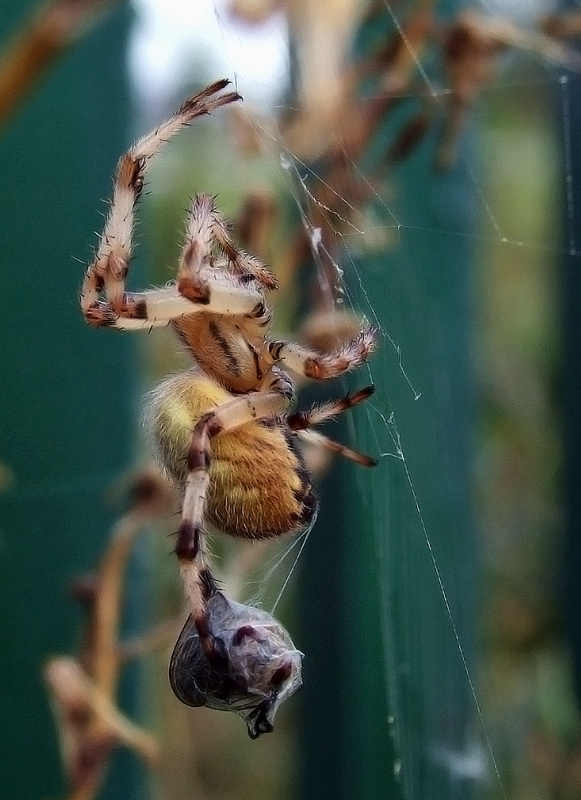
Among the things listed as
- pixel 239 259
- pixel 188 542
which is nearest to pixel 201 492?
pixel 188 542

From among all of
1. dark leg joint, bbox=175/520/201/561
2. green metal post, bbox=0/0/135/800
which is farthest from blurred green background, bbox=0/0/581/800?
dark leg joint, bbox=175/520/201/561

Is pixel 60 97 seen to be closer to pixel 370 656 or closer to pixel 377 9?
pixel 377 9

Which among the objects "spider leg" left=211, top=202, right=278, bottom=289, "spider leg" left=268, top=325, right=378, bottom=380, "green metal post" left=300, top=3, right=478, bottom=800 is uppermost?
"spider leg" left=211, top=202, right=278, bottom=289

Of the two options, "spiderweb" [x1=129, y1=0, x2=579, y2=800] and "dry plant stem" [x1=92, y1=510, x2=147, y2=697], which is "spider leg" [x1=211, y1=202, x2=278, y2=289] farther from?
"dry plant stem" [x1=92, y1=510, x2=147, y2=697]

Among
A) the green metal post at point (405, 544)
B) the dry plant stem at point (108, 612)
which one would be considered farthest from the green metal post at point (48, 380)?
the green metal post at point (405, 544)

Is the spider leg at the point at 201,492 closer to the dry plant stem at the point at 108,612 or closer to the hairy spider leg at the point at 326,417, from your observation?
the hairy spider leg at the point at 326,417

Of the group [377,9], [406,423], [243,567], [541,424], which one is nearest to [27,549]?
[243,567]
